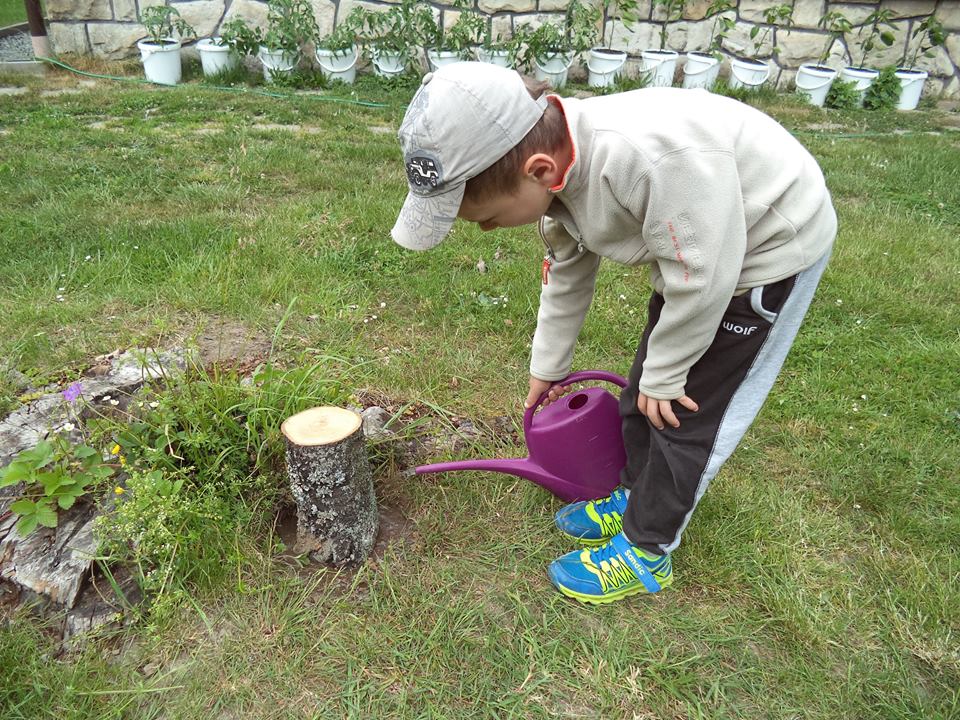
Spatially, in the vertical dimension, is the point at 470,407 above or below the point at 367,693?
above

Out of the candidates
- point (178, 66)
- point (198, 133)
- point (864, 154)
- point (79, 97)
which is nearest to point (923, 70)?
point (864, 154)

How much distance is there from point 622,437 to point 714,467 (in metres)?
0.32

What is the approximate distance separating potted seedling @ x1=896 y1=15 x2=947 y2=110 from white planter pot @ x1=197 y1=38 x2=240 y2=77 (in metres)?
6.13

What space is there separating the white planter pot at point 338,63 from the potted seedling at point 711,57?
3115 mm

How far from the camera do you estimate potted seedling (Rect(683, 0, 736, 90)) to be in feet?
21.1

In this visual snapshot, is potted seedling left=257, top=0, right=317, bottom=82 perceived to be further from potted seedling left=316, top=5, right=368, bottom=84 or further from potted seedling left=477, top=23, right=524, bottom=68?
potted seedling left=477, top=23, right=524, bottom=68

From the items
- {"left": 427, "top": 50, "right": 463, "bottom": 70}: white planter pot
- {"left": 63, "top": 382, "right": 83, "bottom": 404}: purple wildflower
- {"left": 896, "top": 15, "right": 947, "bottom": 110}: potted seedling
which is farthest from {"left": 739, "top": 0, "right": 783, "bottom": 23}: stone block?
{"left": 63, "top": 382, "right": 83, "bottom": 404}: purple wildflower

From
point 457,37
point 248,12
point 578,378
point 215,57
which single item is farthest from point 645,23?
point 578,378

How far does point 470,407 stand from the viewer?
233 centimetres

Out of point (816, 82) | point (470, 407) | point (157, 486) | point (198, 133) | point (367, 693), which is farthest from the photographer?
point (816, 82)

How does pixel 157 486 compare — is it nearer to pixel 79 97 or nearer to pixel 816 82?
pixel 79 97

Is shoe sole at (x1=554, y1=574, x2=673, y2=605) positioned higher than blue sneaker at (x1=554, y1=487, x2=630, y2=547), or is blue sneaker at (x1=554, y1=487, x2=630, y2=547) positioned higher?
blue sneaker at (x1=554, y1=487, x2=630, y2=547)

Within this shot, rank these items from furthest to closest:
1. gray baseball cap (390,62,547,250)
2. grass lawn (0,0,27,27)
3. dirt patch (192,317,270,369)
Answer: grass lawn (0,0,27,27), dirt patch (192,317,270,369), gray baseball cap (390,62,547,250)

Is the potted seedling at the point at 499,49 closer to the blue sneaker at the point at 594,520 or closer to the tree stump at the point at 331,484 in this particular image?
the blue sneaker at the point at 594,520
